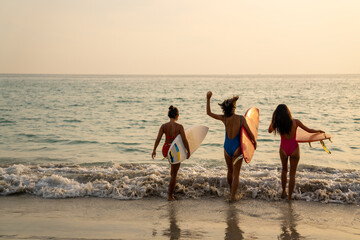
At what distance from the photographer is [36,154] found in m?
12.5

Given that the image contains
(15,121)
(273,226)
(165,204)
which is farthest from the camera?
(15,121)

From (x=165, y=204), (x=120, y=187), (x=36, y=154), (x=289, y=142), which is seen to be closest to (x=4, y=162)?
(x=36, y=154)

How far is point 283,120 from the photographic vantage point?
21.9ft

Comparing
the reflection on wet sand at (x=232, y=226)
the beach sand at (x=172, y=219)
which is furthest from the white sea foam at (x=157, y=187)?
the reflection on wet sand at (x=232, y=226)

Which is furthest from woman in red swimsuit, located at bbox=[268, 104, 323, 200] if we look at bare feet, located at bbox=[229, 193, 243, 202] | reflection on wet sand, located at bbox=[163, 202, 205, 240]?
reflection on wet sand, located at bbox=[163, 202, 205, 240]

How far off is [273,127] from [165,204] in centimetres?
227

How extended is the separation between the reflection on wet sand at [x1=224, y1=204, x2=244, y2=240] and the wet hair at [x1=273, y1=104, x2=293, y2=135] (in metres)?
1.57

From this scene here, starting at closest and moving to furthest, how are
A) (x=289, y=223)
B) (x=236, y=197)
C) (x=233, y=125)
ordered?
(x=289, y=223)
(x=233, y=125)
(x=236, y=197)

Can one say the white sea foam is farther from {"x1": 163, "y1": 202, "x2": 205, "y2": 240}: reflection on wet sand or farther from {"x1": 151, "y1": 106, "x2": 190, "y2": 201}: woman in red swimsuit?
{"x1": 163, "y1": 202, "x2": 205, "y2": 240}: reflection on wet sand

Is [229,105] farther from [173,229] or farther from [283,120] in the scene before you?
[173,229]

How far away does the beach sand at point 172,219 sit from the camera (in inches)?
208

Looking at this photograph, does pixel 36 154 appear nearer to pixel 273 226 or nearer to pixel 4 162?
pixel 4 162

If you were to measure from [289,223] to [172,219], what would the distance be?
1.70 meters

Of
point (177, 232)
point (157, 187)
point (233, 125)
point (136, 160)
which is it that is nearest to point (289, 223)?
point (177, 232)
